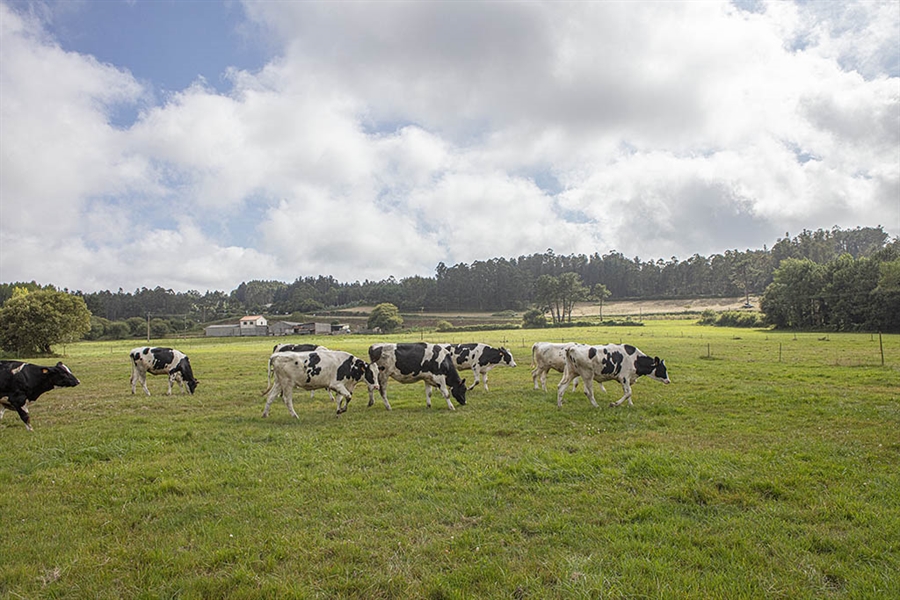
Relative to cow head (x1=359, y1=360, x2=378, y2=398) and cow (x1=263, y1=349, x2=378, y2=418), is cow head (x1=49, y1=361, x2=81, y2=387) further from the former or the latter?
cow head (x1=359, y1=360, x2=378, y2=398)

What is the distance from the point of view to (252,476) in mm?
7977

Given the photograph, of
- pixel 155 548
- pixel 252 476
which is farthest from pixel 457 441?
pixel 155 548

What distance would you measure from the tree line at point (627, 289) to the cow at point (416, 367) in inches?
2260

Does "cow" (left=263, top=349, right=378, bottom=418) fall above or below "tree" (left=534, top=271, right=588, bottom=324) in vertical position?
below

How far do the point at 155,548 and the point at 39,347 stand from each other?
6288cm

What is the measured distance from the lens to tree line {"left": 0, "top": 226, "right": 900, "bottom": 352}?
69.8m

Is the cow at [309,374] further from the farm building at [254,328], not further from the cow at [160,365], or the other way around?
the farm building at [254,328]

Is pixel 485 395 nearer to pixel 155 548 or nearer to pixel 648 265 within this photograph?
pixel 155 548

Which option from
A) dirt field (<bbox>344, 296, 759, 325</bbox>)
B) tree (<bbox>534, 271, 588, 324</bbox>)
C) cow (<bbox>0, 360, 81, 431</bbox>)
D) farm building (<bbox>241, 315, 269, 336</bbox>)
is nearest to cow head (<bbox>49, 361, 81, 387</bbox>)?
cow (<bbox>0, 360, 81, 431</bbox>)

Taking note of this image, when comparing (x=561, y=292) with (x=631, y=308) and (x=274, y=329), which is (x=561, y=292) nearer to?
(x=631, y=308)

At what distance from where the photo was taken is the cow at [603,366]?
47.7ft

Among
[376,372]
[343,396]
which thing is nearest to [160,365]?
[343,396]

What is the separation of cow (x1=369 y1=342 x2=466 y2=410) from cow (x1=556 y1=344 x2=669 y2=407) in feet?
11.0

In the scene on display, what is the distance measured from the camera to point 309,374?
1381cm
